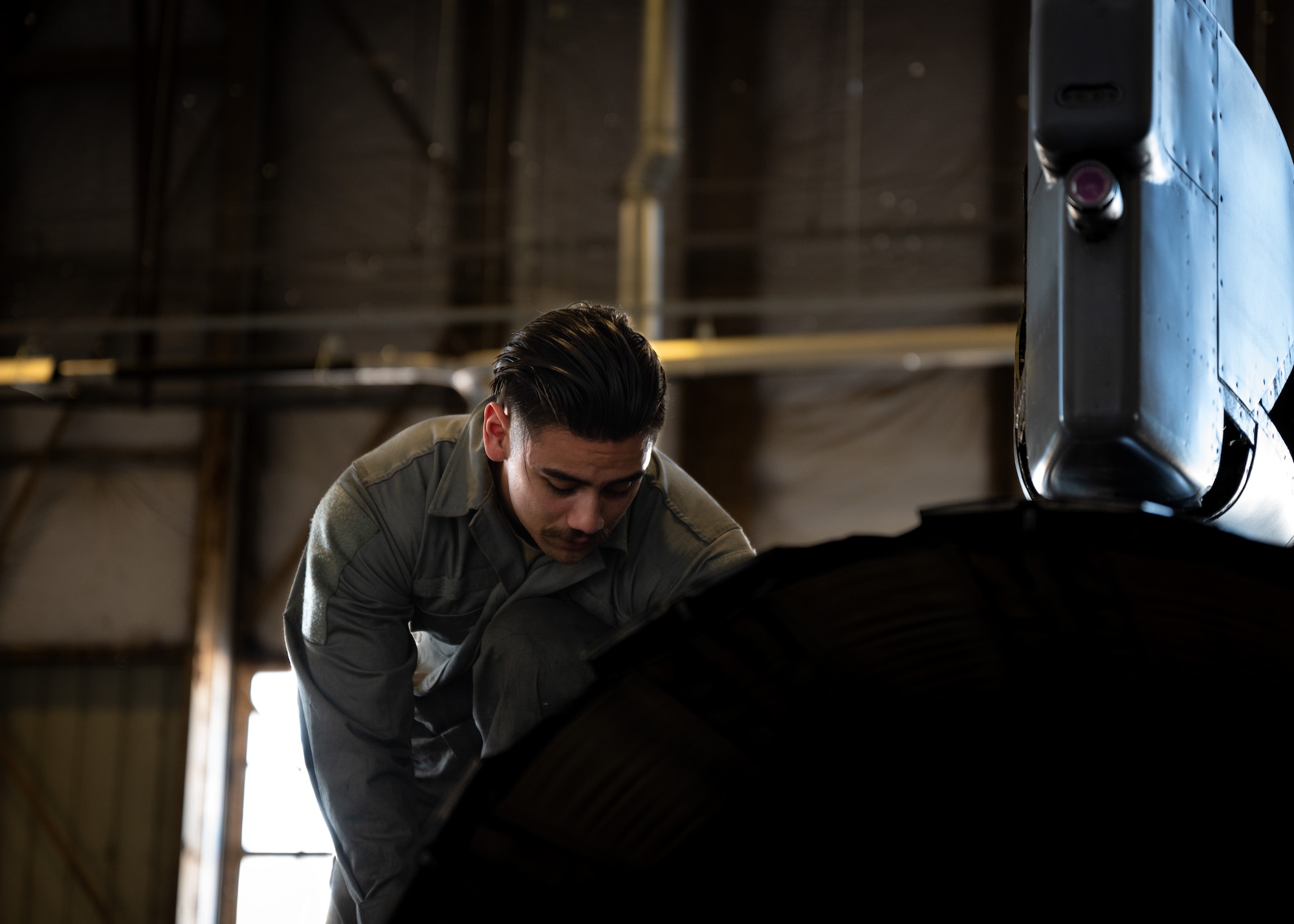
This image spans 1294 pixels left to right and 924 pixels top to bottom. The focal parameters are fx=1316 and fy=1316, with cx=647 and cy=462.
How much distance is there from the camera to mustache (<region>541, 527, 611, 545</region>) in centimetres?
219

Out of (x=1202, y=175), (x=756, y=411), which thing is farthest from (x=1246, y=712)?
(x=756, y=411)

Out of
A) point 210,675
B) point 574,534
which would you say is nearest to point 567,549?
point 574,534

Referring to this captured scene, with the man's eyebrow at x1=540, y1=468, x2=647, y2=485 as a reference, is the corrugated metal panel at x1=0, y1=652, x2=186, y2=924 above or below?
below

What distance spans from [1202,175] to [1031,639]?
1005 millimetres

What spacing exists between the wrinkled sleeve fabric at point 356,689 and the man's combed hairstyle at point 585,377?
353 millimetres

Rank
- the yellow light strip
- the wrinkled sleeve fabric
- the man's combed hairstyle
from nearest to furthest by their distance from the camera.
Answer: the man's combed hairstyle, the wrinkled sleeve fabric, the yellow light strip

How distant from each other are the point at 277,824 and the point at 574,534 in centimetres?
718

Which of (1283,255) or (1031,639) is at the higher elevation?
(1283,255)

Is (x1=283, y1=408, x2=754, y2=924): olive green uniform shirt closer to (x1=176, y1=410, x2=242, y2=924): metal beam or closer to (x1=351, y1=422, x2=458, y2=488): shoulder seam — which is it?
(x1=351, y1=422, x2=458, y2=488): shoulder seam

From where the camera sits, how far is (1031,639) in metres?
1.24

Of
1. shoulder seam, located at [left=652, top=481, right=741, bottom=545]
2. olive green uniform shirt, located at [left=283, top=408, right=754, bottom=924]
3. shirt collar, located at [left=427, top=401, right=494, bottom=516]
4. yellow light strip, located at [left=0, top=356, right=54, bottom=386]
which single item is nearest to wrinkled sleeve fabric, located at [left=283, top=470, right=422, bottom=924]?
olive green uniform shirt, located at [left=283, top=408, right=754, bottom=924]

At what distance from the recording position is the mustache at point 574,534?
2.19 metres

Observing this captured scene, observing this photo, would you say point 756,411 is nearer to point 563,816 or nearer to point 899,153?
point 899,153

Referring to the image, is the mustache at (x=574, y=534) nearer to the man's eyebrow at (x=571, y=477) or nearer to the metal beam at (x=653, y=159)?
the man's eyebrow at (x=571, y=477)
